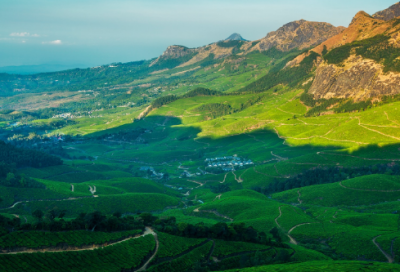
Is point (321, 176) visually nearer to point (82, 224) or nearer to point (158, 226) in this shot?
point (158, 226)

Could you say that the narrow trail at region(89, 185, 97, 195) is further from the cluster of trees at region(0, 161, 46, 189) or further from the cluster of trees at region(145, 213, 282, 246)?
the cluster of trees at region(145, 213, 282, 246)

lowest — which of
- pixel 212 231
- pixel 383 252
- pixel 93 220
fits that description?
pixel 383 252

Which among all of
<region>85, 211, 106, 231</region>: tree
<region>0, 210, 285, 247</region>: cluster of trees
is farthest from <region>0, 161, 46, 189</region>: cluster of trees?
<region>85, 211, 106, 231</region>: tree

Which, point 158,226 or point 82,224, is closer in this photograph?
point 82,224

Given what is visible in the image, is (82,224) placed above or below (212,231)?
above

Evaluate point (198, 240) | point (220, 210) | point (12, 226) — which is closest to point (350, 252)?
point (198, 240)

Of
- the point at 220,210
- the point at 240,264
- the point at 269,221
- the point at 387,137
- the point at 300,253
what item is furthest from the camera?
the point at 387,137

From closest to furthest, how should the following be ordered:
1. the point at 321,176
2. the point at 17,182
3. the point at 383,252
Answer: the point at 383,252, the point at 17,182, the point at 321,176

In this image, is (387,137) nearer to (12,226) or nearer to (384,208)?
(384,208)

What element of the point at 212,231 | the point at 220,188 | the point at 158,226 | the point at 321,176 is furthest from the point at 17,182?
the point at 321,176
